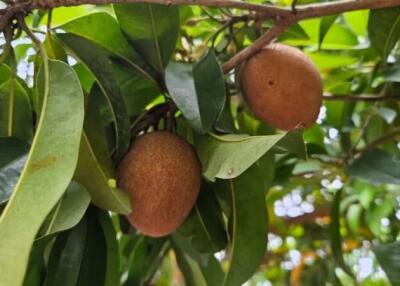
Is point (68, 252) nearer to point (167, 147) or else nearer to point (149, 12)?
point (167, 147)

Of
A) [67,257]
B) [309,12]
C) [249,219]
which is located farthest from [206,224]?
[309,12]

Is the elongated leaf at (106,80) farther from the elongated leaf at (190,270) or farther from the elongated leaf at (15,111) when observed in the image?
the elongated leaf at (190,270)

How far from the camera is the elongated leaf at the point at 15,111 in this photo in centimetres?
72

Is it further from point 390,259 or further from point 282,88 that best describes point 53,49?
point 390,259

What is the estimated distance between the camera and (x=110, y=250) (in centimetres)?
74

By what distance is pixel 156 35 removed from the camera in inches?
31.7

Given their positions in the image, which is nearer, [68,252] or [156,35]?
[68,252]

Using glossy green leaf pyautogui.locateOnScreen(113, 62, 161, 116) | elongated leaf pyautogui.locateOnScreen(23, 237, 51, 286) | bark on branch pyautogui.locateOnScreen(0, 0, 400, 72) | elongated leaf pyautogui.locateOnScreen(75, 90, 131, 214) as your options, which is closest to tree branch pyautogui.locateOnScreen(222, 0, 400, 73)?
bark on branch pyautogui.locateOnScreen(0, 0, 400, 72)

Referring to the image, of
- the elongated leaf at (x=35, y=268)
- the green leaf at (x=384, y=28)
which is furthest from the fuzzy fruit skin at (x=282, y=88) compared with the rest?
the elongated leaf at (x=35, y=268)

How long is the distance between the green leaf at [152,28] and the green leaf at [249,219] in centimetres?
19

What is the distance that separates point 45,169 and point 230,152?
0.66ft

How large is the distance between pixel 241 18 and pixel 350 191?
68cm

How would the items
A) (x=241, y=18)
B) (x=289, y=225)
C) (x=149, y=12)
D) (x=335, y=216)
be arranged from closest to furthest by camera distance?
(x=149, y=12) → (x=241, y=18) → (x=335, y=216) → (x=289, y=225)

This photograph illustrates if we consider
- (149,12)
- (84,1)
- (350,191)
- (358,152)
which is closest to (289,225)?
(350,191)
